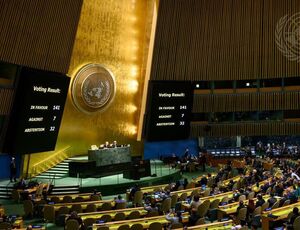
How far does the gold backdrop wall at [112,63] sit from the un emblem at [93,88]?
37 centimetres

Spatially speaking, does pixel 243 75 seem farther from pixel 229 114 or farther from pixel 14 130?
pixel 14 130

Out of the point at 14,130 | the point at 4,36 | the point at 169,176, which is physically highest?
the point at 4,36

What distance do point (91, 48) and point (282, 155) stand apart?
1504 centimetres

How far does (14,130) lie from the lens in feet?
50.9

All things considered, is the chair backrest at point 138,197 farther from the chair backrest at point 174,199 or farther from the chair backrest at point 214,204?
the chair backrest at point 214,204

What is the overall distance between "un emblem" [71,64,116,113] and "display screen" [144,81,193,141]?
11.8ft

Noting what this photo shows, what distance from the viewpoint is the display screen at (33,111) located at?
51.0ft

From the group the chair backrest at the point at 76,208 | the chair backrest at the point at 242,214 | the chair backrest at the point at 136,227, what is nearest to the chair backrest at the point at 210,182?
the chair backrest at the point at 242,214

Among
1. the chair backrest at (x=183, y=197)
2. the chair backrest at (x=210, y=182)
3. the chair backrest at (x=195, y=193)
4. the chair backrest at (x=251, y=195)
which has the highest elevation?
the chair backrest at (x=210, y=182)

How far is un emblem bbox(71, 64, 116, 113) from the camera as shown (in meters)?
22.0

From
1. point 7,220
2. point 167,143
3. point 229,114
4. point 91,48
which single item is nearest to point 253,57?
point 229,114

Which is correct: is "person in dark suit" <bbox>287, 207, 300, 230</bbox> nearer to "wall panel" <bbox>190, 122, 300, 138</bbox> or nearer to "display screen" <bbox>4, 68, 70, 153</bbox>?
"display screen" <bbox>4, 68, 70, 153</bbox>

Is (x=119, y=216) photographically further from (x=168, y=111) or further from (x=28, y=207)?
(x=168, y=111)

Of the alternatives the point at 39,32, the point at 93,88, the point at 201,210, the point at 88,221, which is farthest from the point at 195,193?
the point at 93,88
